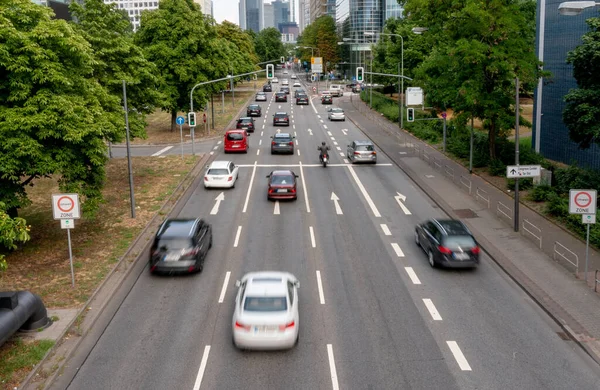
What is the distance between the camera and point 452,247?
19.1 m

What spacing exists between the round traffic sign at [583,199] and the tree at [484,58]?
1470cm

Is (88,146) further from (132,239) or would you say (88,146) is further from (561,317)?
(561,317)

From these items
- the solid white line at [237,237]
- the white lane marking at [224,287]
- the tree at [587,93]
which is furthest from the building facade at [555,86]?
the white lane marking at [224,287]

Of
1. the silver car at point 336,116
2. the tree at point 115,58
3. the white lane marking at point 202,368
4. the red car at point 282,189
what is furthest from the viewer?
the silver car at point 336,116

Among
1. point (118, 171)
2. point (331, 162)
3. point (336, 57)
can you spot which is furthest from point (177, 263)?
point (336, 57)

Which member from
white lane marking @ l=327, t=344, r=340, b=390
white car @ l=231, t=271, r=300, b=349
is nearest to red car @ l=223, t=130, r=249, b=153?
white car @ l=231, t=271, r=300, b=349

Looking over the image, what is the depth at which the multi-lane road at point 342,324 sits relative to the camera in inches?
498

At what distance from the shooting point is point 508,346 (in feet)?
46.2

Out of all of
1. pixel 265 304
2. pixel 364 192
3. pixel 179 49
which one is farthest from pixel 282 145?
pixel 265 304

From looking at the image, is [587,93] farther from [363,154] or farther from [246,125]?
[246,125]

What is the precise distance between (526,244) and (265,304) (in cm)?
1272

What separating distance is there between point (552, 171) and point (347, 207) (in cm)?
1183

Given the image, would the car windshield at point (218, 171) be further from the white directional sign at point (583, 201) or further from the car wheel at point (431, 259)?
the white directional sign at point (583, 201)

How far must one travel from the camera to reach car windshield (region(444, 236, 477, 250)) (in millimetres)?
19078
